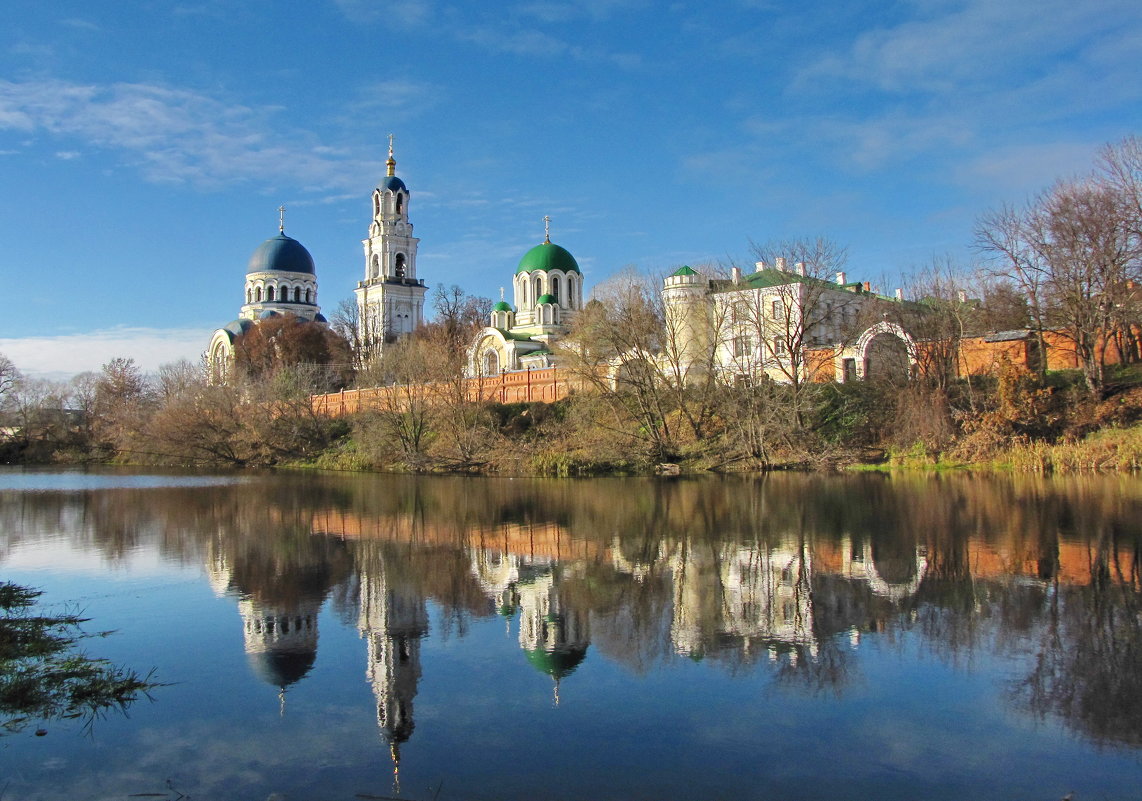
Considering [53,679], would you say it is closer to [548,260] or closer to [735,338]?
[735,338]

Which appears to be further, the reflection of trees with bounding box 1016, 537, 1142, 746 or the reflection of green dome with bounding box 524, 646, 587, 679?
the reflection of green dome with bounding box 524, 646, 587, 679

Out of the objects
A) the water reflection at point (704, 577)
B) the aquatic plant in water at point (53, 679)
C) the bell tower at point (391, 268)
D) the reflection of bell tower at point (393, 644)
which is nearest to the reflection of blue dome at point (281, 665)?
the water reflection at point (704, 577)

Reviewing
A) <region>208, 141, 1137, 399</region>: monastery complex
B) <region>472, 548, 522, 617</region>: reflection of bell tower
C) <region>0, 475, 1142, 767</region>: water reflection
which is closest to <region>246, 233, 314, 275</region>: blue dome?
<region>208, 141, 1137, 399</region>: monastery complex

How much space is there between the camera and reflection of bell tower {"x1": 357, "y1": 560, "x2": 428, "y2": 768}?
596 cm

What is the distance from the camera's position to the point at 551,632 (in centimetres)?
814

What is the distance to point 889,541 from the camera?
41.2 feet

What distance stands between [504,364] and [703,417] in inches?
916

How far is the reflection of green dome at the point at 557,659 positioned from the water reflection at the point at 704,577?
3 cm

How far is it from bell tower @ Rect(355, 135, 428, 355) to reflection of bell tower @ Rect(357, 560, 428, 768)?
5980cm

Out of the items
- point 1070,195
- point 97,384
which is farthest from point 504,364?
point 1070,195

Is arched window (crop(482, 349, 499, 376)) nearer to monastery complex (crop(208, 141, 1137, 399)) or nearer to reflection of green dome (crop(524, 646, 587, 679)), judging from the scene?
monastery complex (crop(208, 141, 1137, 399))

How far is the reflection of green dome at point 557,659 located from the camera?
696 cm

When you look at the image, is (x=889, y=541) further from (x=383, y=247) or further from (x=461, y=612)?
(x=383, y=247)

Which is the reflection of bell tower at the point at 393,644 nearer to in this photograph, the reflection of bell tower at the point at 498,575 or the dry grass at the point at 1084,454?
the reflection of bell tower at the point at 498,575
